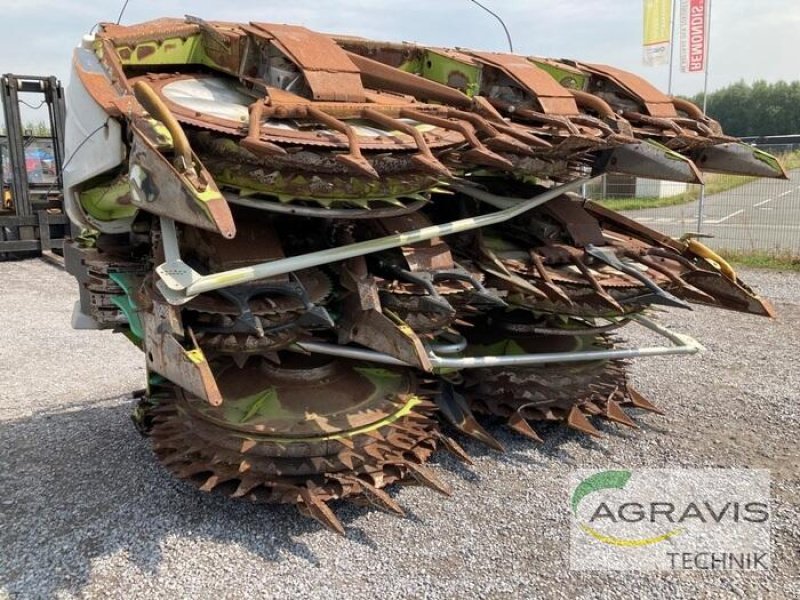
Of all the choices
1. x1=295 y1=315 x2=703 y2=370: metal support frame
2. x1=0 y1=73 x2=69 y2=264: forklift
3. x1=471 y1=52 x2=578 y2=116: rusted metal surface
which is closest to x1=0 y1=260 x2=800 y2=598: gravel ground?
x1=295 y1=315 x2=703 y2=370: metal support frame

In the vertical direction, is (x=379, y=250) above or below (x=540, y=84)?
below

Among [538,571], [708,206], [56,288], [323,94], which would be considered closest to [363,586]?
[538,571]

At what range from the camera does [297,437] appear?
3.69m

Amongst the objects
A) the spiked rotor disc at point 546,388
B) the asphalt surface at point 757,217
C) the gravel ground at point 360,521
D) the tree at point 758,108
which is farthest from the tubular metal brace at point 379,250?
the tree at point 758,108

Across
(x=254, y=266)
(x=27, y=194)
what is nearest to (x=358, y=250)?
(x=254, y=266)

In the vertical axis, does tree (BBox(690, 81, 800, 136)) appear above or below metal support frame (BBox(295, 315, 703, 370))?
above

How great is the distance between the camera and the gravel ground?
3.28 metres

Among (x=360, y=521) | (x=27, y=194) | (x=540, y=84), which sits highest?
(x=540, y=84)

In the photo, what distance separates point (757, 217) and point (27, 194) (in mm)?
14343

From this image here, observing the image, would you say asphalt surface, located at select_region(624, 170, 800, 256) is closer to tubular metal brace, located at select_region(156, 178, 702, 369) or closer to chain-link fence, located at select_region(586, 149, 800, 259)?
chain-link fence, located at select_region(586, 149, 800, 259)

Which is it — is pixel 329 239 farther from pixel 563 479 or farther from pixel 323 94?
pixel 563 479

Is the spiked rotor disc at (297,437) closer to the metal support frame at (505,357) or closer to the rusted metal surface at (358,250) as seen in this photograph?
the rusted metal surface at (358,250)

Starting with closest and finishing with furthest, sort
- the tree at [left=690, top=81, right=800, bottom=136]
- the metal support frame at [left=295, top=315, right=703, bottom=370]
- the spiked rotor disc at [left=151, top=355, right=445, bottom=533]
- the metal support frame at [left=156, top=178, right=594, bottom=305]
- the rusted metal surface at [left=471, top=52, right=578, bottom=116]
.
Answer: the metal support frame at [left=156, top=178, right=594, bottom=305] → the spiked rotor disc at [left=151, top=355, right=445, bottom=533] → the metal support frame at [left=295, top=315, right=703, bottom=370] → the rusted metal surface at [left=471, top=52, right=578, bottom=116] → the tree at [left=690, top=81, right=800, bottom=136]

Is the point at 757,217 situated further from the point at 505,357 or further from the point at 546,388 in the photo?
the point at 505,357
